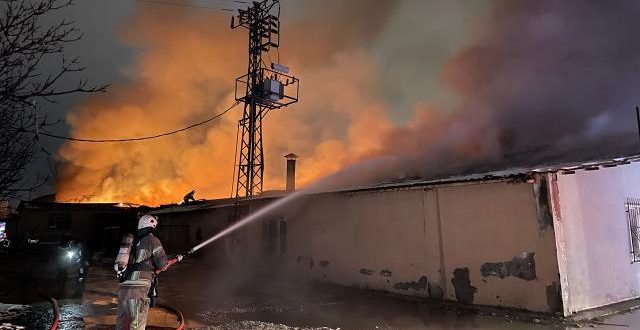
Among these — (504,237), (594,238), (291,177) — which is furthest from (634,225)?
(291,177)

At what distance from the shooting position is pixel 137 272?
5.20 meters

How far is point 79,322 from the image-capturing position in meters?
7.66

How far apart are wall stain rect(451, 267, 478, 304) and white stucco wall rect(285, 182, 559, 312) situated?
75mm

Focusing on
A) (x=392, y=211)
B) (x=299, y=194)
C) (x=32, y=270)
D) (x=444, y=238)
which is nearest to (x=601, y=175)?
(x=444, y=238)

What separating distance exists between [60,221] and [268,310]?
26.3 m

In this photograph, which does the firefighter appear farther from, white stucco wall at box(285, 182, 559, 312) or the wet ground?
white stucco wall at box(285, 182, 559, 312)

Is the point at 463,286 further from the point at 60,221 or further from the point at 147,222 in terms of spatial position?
the point at 60,221

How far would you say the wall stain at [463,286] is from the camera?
9.09 metres

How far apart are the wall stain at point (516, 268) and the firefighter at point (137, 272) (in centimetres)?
646

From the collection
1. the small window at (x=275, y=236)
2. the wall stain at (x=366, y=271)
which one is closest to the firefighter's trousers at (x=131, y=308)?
the wall stain at (x=366, y=271)

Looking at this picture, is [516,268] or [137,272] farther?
[516,268]

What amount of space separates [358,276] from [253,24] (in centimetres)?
1580

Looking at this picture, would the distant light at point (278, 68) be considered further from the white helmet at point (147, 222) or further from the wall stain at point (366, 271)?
the white helmet at point (147, 222)

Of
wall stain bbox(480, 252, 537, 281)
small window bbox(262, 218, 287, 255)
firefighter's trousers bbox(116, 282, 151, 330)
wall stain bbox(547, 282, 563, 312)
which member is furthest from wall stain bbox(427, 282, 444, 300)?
firefighter's trousers bbox(116, 282, 151, 330)
